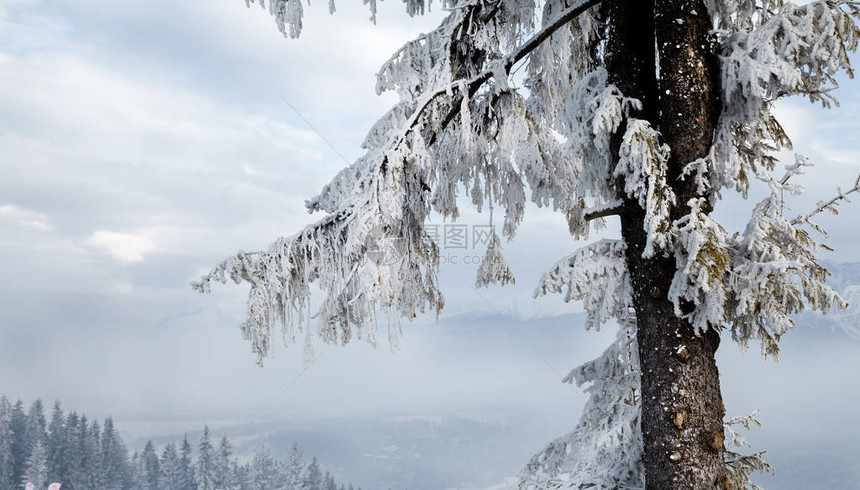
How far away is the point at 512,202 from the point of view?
5.49 metres

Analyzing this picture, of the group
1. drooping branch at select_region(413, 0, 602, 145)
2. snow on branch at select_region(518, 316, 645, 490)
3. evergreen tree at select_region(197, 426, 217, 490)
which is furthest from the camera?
A: evergreen tree at select_region(197, 426, 217, 490)

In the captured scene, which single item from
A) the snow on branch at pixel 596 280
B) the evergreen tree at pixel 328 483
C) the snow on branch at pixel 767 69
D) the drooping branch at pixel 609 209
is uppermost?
the snow on branch at pixel 767 69

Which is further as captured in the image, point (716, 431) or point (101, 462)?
point (101, 462)

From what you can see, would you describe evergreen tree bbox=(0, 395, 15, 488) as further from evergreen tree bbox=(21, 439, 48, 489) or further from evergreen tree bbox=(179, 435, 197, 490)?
evergreen tree bbox=(179, 435, 197, 490)

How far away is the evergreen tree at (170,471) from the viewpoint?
162ft

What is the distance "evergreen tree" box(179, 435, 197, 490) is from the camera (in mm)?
49312

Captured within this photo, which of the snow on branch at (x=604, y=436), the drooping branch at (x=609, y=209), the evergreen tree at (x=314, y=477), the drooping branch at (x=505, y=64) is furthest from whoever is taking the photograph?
the evergreen tree at (x=314, y=477)

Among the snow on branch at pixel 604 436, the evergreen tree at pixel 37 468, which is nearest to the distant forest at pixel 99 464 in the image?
the evergreen tree at pixel 37 468

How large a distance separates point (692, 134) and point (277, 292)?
10.3 ft

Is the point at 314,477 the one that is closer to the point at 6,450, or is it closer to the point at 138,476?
the point at 138,476

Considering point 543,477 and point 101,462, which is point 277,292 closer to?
point 543,477

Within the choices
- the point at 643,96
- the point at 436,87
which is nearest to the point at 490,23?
the point at 436,87

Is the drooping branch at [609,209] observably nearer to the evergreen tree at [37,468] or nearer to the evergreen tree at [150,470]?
the evergreen tree at [37,468]

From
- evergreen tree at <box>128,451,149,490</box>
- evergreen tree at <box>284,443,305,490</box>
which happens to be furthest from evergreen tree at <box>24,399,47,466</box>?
evergreen tree at <box>284,443,305,490</box>
